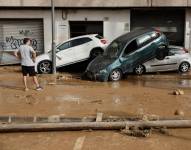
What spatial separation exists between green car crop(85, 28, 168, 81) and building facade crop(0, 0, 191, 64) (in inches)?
226

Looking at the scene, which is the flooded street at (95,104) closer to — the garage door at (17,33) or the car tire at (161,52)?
the car tire at (161,52)

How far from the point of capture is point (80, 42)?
2350 centimetres

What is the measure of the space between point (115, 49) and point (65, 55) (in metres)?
3.33

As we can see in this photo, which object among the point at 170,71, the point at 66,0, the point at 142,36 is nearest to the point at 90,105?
the point at 142,36

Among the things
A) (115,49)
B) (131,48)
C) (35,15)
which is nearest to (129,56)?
(131,48)

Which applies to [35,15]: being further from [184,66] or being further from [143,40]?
[184,66]

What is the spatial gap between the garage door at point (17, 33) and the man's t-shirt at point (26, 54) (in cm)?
1158

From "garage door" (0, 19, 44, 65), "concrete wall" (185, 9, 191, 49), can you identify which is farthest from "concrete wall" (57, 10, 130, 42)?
"concrete wall" (185, 9, 191, 49)

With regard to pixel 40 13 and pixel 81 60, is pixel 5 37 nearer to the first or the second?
pixel 40 13

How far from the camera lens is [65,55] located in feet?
76.9

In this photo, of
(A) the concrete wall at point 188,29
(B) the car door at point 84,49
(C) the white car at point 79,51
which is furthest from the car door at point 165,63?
(A) the concrete wall at point 188,29

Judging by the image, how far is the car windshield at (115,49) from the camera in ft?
67.7

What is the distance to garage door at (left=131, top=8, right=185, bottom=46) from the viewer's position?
1089 inches

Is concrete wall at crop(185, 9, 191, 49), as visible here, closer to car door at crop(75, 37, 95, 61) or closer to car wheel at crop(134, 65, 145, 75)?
car door at crop(75, 37, 95, 61)
